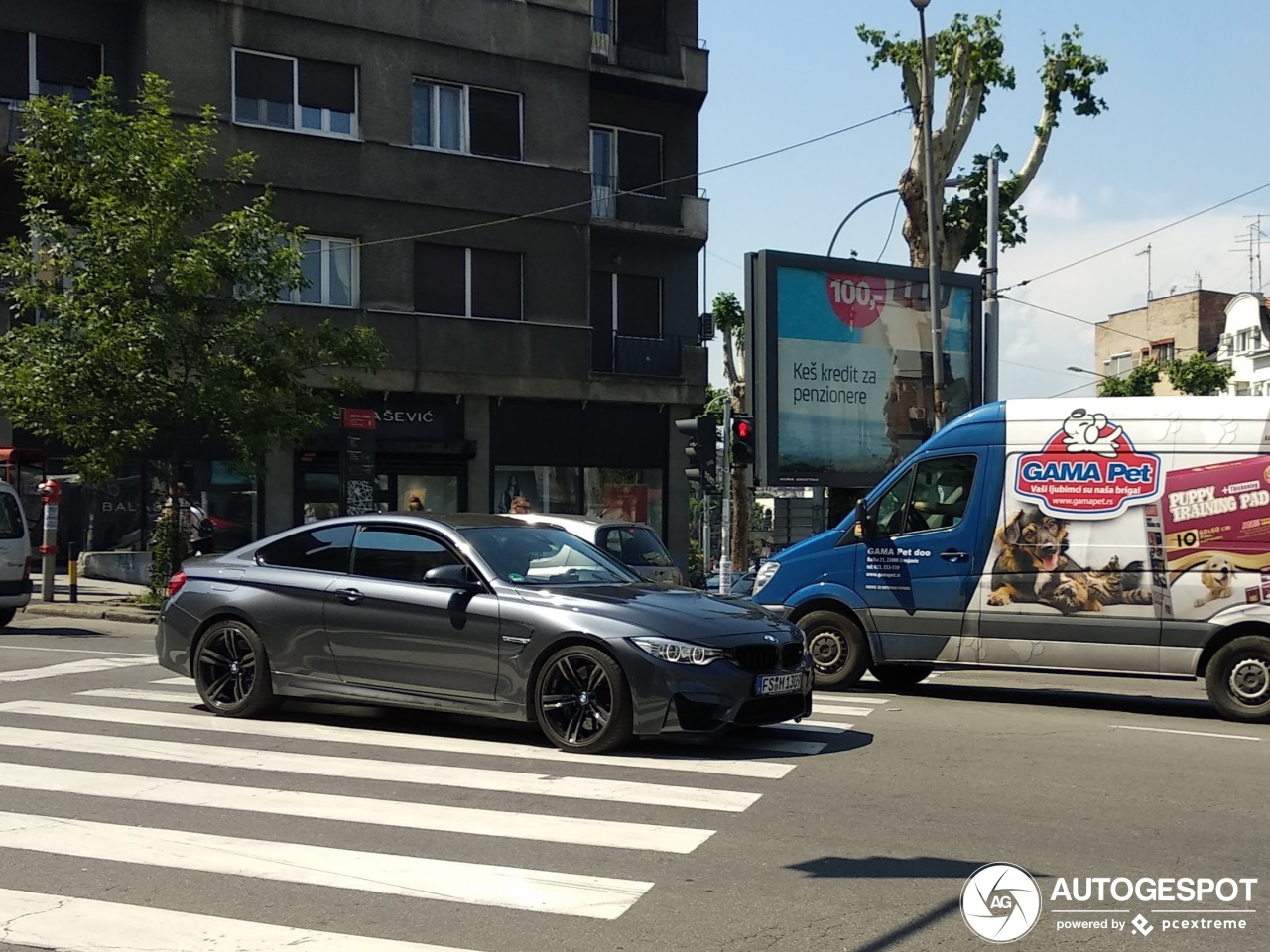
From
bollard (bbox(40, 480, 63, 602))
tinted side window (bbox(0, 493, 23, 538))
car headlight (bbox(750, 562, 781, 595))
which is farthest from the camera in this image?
bollard (bbox(40, 480, 63, 602))

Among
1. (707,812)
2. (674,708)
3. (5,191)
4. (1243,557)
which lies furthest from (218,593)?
(5,191)

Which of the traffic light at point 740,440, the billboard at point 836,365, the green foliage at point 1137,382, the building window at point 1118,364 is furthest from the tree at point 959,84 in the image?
the building window at point 1118,364

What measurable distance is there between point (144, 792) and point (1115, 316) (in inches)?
4059

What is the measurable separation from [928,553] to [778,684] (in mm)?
4129

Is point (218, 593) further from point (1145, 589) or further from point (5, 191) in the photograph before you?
point (5, 191)

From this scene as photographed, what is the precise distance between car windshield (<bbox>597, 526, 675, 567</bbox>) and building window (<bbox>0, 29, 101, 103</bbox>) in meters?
16.2

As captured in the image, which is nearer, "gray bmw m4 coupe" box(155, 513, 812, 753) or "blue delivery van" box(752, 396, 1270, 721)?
"gray bmw m4 coupe" box(155, 513, 812, 753)

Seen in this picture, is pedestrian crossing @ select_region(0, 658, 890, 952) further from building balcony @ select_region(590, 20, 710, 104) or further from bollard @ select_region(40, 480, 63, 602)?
building balcony @ select_region(590, 20, 710, 104)

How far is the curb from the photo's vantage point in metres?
19.8

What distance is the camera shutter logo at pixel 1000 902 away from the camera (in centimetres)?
540

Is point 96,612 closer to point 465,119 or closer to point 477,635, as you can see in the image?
point 477,635

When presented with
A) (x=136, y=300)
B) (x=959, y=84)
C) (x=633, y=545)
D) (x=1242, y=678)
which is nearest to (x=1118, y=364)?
(x=959, y=84)

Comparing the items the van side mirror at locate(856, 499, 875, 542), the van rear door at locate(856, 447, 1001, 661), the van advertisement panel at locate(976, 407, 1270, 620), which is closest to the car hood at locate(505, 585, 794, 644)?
the van rear door at locate(856, 447, 1001, 661)

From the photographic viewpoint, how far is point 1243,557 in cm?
1157
